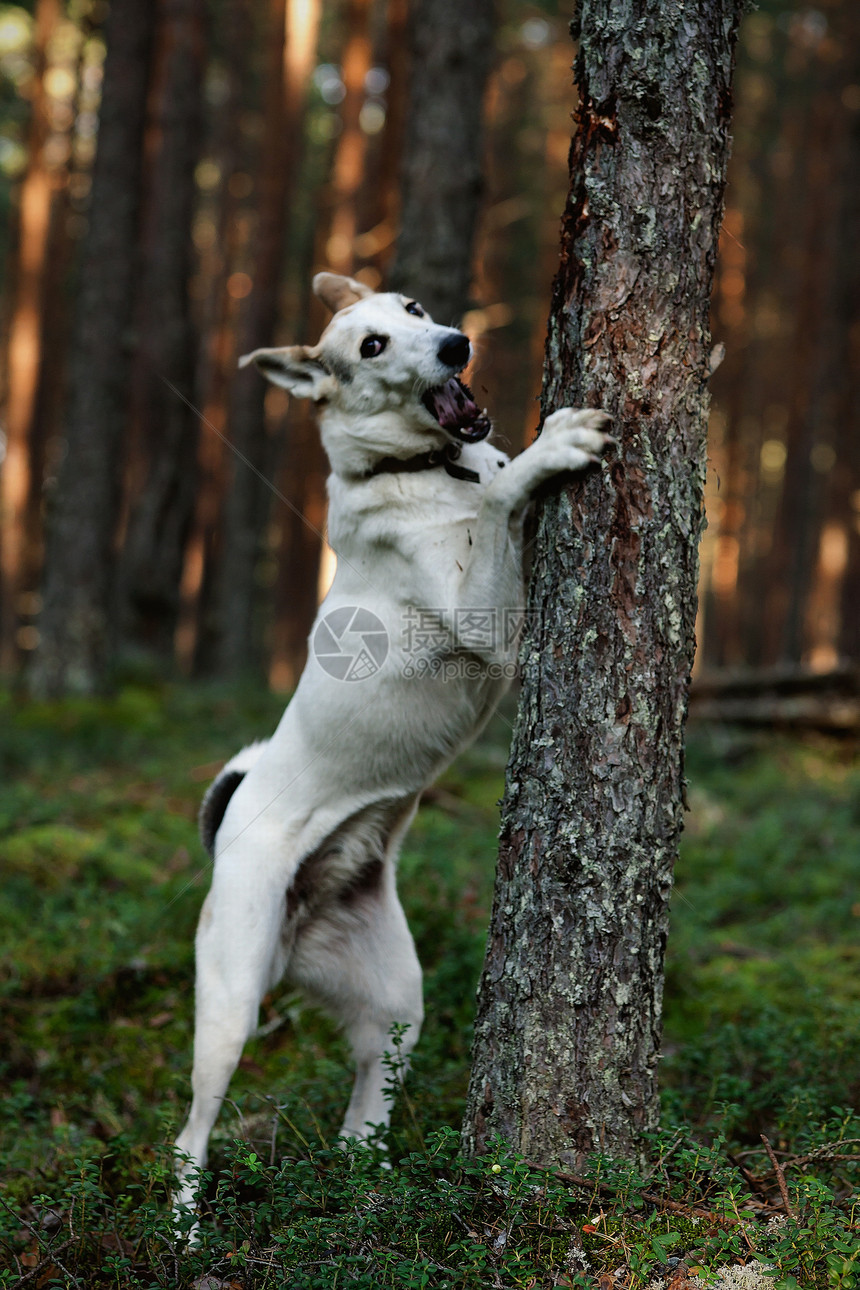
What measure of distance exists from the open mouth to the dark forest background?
0.25 meters

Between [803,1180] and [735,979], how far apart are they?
2.32m

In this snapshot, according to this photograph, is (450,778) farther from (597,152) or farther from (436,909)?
(597,152)

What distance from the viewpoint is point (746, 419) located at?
2592 centimetres

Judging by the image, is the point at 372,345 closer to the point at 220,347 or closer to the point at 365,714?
the point at 365,714

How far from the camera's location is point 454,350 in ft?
11.8

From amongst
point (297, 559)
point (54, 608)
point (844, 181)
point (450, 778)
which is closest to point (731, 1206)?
point (450, 778)

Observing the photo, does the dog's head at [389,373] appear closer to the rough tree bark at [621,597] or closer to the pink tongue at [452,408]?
the pink tongue at [452,408]

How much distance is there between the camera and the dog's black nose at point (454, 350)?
3586mm

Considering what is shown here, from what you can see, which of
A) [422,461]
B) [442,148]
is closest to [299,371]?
[422,461]

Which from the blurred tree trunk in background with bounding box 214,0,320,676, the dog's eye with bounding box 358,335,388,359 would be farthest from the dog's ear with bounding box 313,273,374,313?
the blurred tree trunk in background with bounding box 214,0,320,676

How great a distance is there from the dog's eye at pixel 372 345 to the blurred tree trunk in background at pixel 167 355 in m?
10.5

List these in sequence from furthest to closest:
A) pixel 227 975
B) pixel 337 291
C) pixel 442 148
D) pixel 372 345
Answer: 1. pixel 442 148
2. pixel 337 291
3. pixel 372 345
4. pixel 227 975

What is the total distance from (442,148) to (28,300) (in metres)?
12.1

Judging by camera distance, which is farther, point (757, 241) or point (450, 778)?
point (757, 241)
